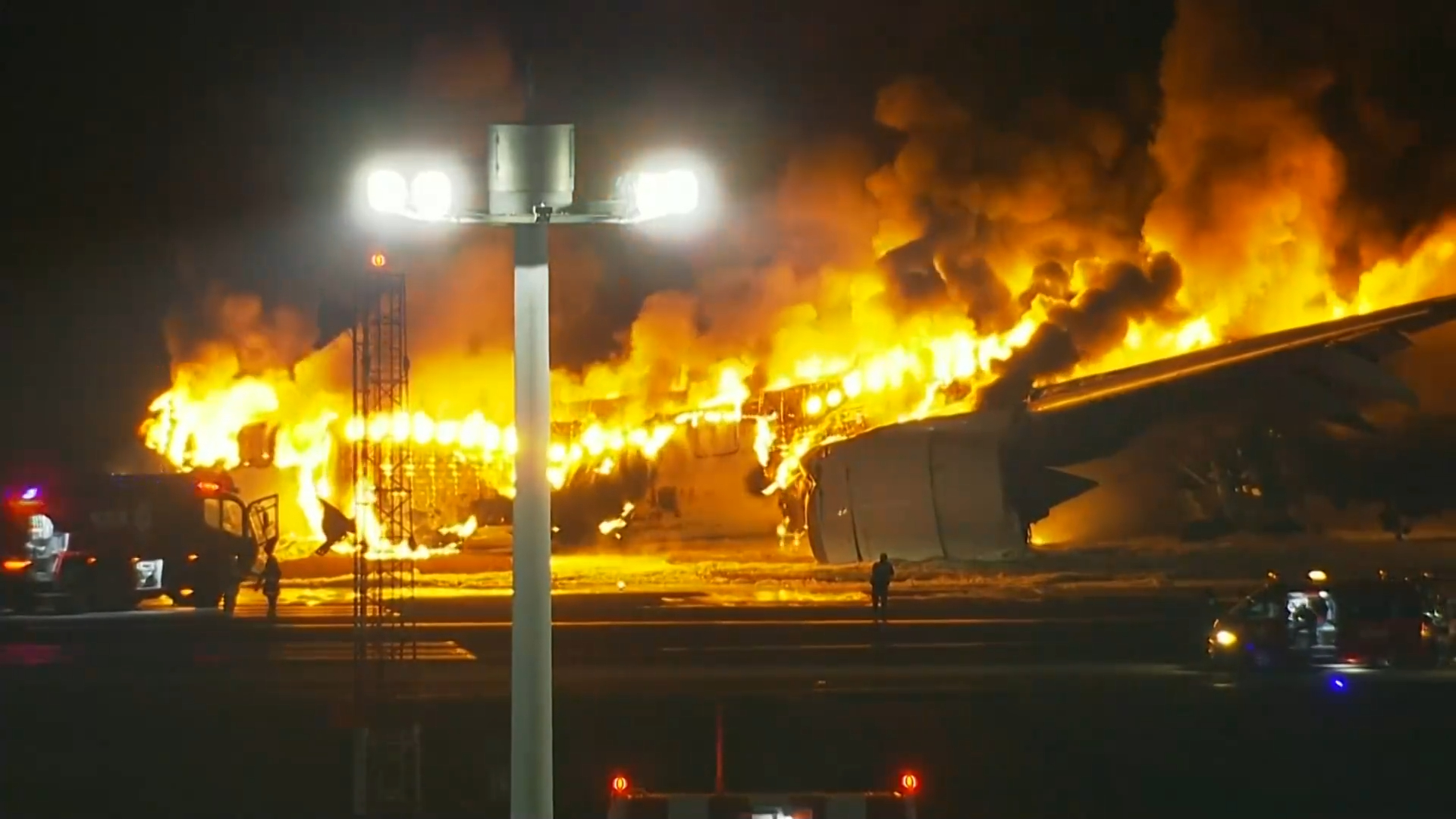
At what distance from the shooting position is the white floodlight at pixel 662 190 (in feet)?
26.5

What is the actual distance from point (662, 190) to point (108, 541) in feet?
74.2

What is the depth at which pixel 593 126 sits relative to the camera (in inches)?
351

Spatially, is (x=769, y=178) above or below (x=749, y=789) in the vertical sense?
above

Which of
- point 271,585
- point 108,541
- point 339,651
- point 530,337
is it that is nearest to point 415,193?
point 530,337

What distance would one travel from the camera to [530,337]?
7910 millimetres

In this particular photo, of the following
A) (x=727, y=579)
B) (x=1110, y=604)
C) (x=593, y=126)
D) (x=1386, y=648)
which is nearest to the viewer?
(x=593, y=126)

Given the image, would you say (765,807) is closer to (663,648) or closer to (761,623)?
(663,648)

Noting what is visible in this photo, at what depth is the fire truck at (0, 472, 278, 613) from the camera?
27.8 metres

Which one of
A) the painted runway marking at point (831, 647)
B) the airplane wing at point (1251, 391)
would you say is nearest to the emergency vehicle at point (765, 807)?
the painted runway marking at point (831, 647)

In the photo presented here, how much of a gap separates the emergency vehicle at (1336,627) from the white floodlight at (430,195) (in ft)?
49.5

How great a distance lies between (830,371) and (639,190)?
3635 centimetres

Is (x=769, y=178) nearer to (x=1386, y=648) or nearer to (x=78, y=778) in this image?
(x=1386, y=648)

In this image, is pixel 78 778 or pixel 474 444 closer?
pixel 78 778

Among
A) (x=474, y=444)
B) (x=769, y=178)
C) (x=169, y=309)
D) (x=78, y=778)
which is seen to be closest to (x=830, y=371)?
(x=769, y=178)
